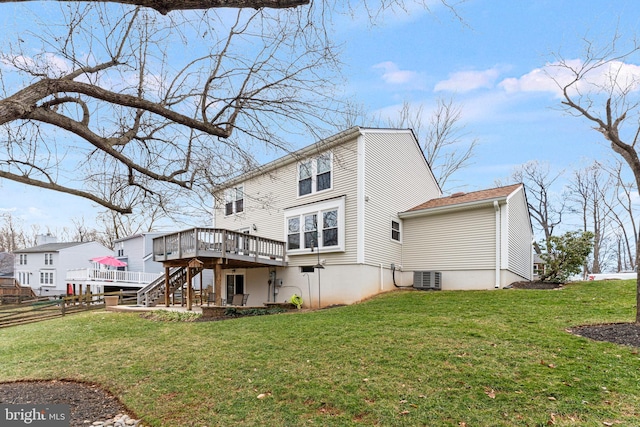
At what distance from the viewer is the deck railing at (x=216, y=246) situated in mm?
12641

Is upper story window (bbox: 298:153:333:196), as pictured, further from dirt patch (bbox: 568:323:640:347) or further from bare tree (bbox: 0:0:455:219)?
dirt patch (bbox: 568:323:640:347)

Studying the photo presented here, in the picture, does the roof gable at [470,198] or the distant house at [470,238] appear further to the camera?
the roof gable at [470,198]

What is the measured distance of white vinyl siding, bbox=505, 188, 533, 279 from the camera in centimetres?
1348

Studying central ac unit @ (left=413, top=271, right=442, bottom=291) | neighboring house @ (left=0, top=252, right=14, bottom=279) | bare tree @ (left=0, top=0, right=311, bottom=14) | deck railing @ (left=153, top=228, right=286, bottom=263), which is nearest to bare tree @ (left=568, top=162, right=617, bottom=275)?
central ac unit @ (left=413, top=271, right=442, bottom=291)

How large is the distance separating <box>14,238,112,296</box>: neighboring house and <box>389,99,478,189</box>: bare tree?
28646mm

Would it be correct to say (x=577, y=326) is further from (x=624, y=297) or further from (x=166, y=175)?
(x=166, y=175)

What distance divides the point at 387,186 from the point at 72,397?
1155 cm

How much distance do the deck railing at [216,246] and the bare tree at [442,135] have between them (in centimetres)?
1458

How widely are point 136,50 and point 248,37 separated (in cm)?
157

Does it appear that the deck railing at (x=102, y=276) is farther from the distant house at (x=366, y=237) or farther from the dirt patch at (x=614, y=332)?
the dirt patch at (x=614, y=332)

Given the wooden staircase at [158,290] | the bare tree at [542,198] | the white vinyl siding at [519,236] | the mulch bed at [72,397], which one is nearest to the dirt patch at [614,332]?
the white vinyl siding at [519,236]

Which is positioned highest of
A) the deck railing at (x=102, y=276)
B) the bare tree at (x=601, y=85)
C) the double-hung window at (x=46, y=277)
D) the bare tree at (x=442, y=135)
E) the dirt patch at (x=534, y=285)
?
the bare tree at (x=442, y=135)

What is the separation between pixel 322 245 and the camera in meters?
13.8

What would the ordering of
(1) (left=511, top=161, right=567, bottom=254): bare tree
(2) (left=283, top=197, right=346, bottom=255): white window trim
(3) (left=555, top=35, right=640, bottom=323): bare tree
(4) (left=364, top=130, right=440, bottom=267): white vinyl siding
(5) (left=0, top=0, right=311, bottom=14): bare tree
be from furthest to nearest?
1. (1) (left=511, top=161, right=567, bottom=254): bare tree
2. (4) (left=364, top=130, right=440, bottom=267): white vinyl siding
3. (2) (left=283, top=197, right=346, bottom=255): white window trim
4. (3) (left=555, top=35, right=640, bottom=323): bare tree
5. (5) (left=0, top=0, right=311, bottom=14): bare tree
